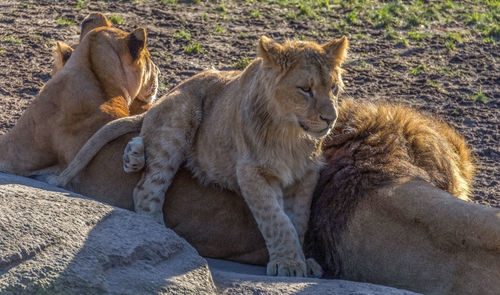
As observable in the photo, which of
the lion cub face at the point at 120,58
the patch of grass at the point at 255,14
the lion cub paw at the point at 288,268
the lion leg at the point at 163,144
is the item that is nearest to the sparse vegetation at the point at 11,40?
the patch of grass at the point at 255,14

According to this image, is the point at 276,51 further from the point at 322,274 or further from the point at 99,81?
the point at 99,81

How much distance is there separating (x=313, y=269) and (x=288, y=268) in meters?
0.17

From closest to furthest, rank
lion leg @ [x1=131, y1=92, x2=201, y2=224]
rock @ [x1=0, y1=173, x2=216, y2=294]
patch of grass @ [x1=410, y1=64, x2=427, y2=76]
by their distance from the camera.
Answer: rock @ [x1=0, y1=173, x2=216, y2=294] → lion leg @ [x1=131, y1=92, x2=201, y2=224] → patch of grass @ [x1=410, y1=64, x2=427, y2=76]

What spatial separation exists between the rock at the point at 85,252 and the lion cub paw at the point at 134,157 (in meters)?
0.78

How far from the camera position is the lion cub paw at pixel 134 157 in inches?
193

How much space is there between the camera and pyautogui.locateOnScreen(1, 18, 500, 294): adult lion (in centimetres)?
406

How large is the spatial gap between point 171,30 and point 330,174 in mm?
5641

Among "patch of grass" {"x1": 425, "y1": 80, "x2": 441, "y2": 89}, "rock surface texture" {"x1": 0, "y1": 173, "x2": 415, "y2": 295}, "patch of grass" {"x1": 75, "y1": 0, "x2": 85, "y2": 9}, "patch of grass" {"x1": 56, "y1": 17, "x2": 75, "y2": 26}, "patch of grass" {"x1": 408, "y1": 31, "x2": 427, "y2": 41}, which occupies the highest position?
"rock surface texture" {"x1": 0, "y1": 173, "x2": 415, "y2": 295}

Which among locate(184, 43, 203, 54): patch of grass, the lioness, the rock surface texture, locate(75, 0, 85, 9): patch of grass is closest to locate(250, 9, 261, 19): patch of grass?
locate(184, 43, 203, 54): patch of grass

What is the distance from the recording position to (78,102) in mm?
5438

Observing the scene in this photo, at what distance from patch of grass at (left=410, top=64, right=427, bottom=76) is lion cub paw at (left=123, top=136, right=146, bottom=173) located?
184 inches

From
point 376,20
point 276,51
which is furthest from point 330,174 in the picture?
point 376,20

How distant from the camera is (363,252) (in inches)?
171

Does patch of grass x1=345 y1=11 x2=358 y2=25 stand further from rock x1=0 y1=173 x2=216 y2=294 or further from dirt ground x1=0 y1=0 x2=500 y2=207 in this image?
rock x1=0 y1=173 x2=216 y2=294
